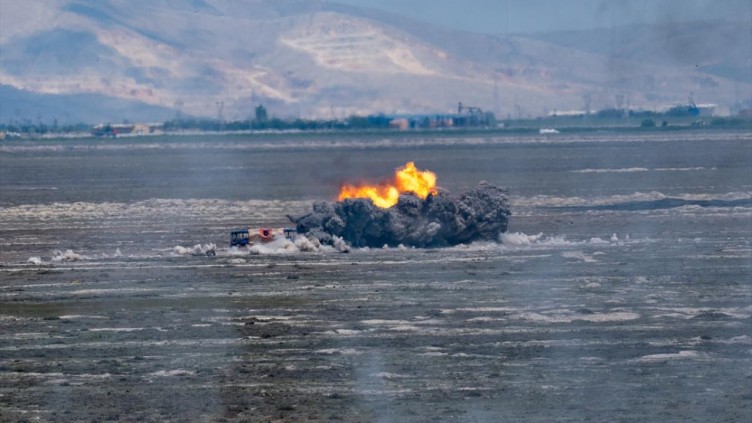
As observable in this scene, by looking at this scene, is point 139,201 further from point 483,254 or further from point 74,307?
point 74,307

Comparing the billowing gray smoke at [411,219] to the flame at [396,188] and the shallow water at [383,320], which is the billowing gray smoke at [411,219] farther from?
the flame at [396,188]

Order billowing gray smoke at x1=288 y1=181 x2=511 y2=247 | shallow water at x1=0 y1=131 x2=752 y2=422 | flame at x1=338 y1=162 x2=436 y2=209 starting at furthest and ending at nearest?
flame at x1=338 y1=162 x2=436 y2=209 → billowing gray smoke at x1=288 y1=181 x2=511 y2=247 → shallow water at x1=0 y1=131 x2=752 y2=422

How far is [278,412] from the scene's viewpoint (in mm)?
32250

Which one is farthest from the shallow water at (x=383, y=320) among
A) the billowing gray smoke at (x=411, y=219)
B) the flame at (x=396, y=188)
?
the flame at (x=396, y=188)

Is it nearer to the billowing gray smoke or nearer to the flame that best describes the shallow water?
the billowing gray smoke

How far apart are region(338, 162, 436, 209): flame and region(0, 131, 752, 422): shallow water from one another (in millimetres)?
3746

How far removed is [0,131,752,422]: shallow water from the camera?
3347 centimetres

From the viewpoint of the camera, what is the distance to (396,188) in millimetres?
66125

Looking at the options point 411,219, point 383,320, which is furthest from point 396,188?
point 383,320

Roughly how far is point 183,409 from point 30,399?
13.7 ft

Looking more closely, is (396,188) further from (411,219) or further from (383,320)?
(383,320)

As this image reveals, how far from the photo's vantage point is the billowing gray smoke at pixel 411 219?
62594 mm

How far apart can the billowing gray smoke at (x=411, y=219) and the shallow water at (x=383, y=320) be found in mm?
1170

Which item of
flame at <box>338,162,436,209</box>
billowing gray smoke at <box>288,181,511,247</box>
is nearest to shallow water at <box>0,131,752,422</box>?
billowing gray smoke at <box>288,181,511,247</box>
